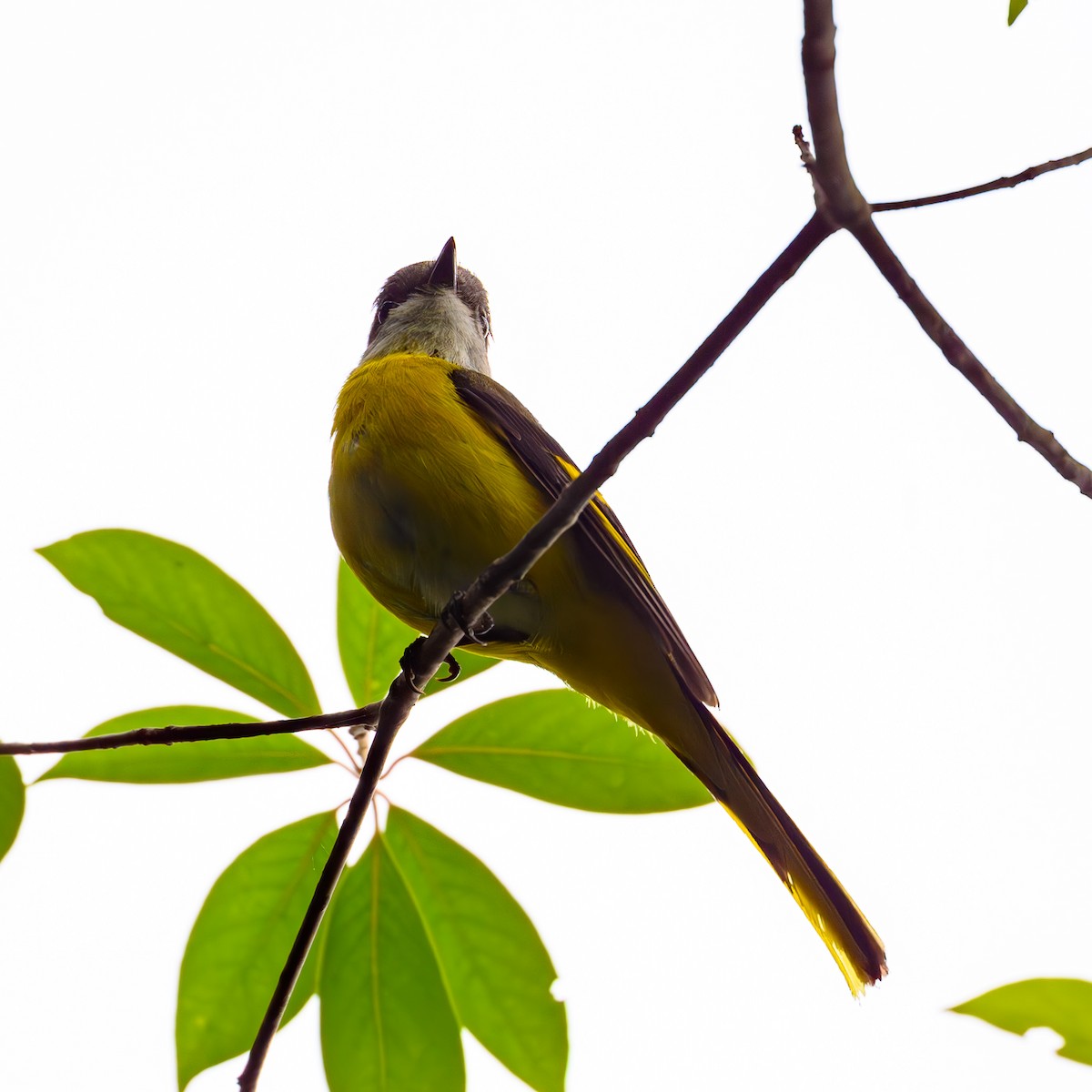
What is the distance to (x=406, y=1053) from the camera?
87.4 inches

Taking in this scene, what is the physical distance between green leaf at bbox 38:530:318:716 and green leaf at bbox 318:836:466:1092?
1.26ft

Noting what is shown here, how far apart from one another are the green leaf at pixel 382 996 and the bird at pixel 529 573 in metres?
0.55

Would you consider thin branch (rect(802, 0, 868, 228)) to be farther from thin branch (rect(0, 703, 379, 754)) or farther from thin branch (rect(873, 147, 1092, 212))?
thin branch (rect(0, 703, 379, 754))

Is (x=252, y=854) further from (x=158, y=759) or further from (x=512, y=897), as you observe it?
(x=512, y=897)

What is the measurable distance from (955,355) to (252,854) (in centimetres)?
156

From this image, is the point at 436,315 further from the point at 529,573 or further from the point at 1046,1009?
the point at 1046,1009

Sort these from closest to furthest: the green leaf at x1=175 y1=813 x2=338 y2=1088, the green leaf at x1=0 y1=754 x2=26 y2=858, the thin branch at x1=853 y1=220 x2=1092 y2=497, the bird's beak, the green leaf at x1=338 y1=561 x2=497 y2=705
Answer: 1. the thin branch at x1=853 y1=220 x2=1092 y2=497
2. the green leaf at x1=0 y1=754 x2=26 y2=858
3. the green leaf at x1=175 y1=813 x2=338 y2=1088
4. the green leaf at x1=338 y1=561 x2=497 y2=705
5. the bird's beak

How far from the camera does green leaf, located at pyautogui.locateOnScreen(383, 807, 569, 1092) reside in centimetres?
221

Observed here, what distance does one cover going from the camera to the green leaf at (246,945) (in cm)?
217

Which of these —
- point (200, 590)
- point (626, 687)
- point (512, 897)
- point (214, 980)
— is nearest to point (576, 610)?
point (626, 687)

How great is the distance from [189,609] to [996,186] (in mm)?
1587

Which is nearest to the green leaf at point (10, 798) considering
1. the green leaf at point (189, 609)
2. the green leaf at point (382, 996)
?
the green leaf at point (189, 609)

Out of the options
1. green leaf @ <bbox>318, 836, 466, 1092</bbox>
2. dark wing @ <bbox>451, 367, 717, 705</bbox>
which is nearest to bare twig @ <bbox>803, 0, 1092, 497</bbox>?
dark wing @ <bbox>451, 367, 717, 705</bbox>

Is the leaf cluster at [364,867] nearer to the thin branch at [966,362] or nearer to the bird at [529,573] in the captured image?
the bird at [529,573]
